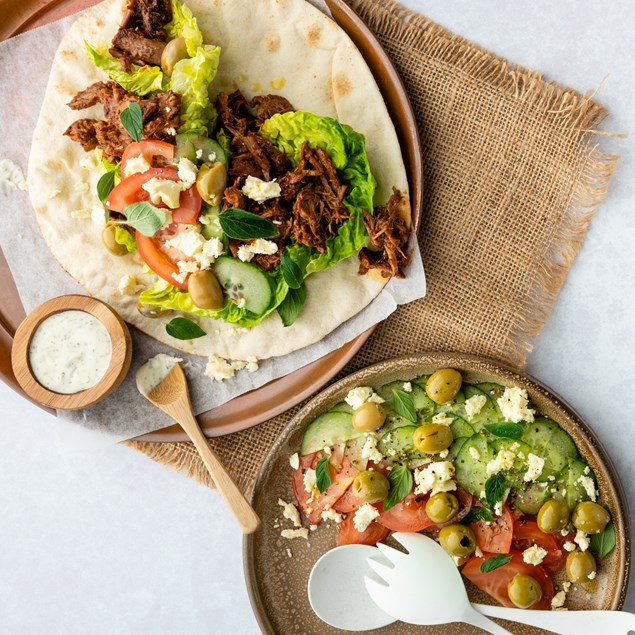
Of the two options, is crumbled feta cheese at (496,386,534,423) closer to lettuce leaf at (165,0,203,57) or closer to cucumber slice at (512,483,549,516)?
cucumber slice at (512,483,549,516)

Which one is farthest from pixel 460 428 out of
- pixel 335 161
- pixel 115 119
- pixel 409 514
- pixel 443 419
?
pixel 115 119

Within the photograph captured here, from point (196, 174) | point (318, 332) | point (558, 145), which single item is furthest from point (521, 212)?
point (196, 174)

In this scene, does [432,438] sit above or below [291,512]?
above

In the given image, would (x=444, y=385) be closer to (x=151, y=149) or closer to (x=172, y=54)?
(x=151, y=149)

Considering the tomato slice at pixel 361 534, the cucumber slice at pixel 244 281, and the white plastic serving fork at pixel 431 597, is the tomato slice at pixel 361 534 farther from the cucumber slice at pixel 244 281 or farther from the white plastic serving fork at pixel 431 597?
the cucumber slice at pixel 244 281

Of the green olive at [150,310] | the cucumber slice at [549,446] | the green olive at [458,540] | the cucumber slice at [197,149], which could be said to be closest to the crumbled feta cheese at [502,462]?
the cucumber slice at [549,446]
